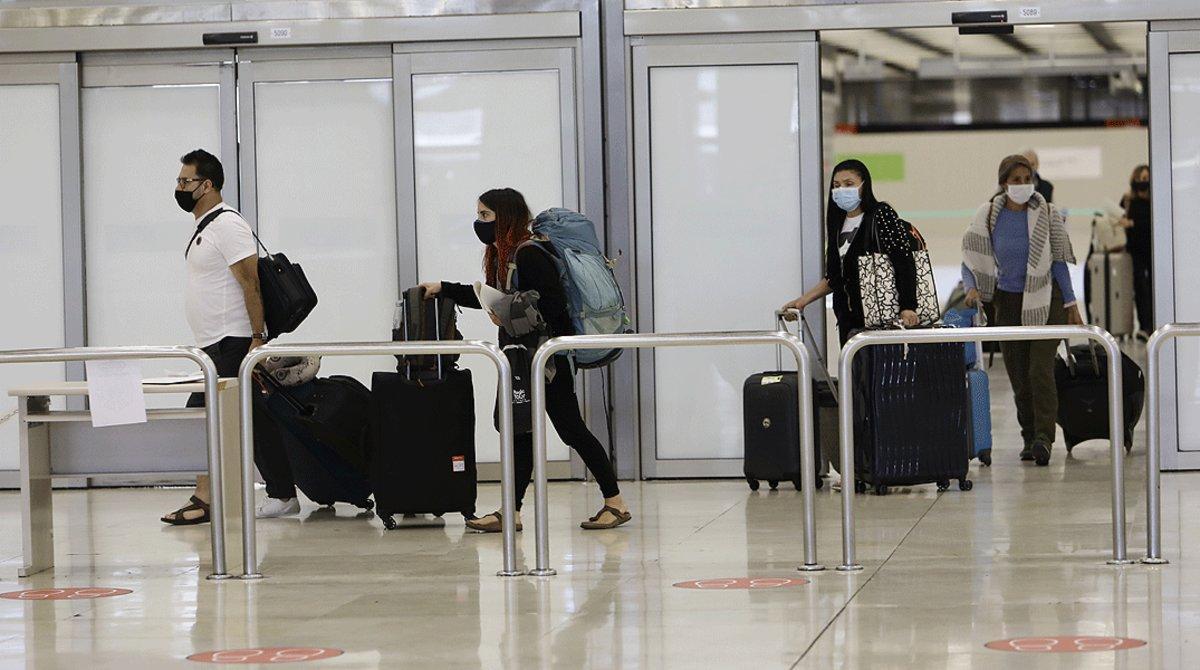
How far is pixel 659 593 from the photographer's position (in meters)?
5.89

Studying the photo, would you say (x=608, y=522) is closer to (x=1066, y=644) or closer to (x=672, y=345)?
(x=672, y=345)

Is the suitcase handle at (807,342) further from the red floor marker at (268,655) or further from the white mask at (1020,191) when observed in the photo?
the red floor marker at (268,655)

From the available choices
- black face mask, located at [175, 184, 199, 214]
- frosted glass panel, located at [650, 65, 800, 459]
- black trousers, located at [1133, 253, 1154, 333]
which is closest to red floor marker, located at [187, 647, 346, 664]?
black face mask, located at [175, 184, 199, 214]

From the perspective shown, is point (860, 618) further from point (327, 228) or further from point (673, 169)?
point (327, 228)

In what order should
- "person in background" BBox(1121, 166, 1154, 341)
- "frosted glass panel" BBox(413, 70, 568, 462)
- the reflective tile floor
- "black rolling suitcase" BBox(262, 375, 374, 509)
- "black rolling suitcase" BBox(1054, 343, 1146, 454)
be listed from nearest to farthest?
the reflective tile floor, "black rolling suitcase" BBox(262, 375, 374, 509), "frosted glass panel" BBox(413, 70, 568, 462), "black rolling suitcase" BBox(1054, 343, 1146, 454), "person in background" BBox(1121, 166, 1154, 341)

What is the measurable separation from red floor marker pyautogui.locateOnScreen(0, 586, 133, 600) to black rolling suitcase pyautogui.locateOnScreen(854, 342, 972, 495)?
3.74 m

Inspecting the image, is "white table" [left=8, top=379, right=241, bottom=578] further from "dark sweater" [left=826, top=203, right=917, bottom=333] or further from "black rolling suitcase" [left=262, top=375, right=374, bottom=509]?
"dark sweater" [left=826, top=203, right=917, bottom=333]

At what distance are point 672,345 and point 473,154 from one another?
158 inches

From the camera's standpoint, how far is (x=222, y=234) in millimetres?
7832

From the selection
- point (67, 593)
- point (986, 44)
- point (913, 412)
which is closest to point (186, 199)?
point (67, 593)

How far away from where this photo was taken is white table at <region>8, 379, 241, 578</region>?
6.64 metres

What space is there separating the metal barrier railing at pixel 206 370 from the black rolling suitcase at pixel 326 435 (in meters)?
1.58

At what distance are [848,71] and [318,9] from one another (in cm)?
1800

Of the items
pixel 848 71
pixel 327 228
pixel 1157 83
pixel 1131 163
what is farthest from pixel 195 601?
pixel 1131 163
